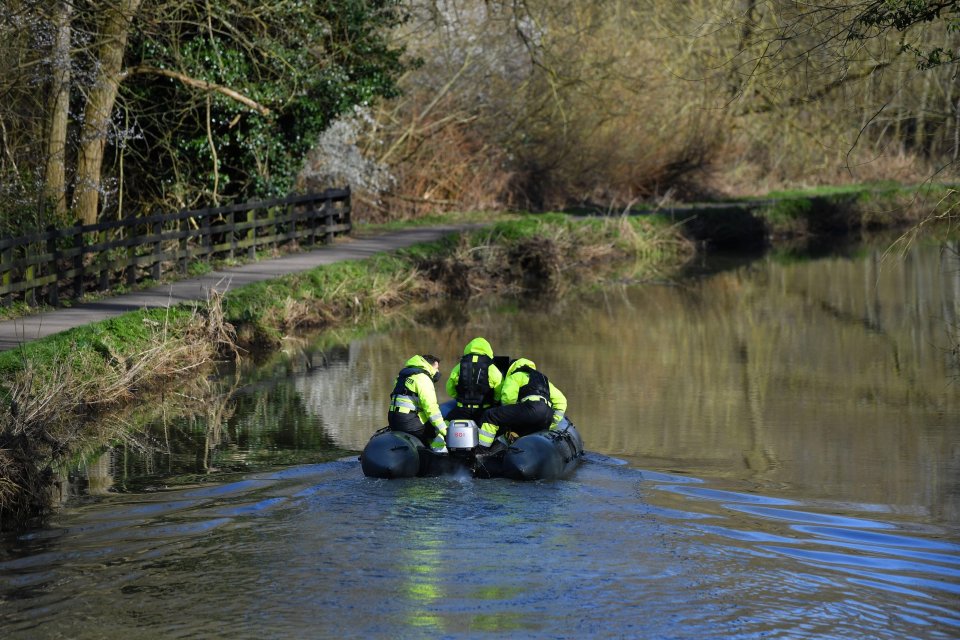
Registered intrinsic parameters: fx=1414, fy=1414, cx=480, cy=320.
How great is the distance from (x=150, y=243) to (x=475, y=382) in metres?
11.8

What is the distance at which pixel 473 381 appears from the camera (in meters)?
12.9

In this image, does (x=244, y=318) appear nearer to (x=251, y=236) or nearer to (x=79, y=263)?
(x=79, y=263)

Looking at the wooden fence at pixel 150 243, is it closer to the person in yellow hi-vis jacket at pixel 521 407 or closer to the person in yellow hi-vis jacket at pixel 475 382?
the person in yellow hi-vis jacket at pixel 475 382

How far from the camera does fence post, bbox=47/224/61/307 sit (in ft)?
63.1

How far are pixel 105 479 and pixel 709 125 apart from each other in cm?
2851

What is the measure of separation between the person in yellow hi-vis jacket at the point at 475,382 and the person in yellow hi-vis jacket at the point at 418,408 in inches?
13.6

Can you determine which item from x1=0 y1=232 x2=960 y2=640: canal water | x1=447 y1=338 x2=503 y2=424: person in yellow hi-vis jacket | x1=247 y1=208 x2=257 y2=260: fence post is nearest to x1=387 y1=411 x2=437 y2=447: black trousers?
x1=447 y1=338 x2=503 y2=424: person in yellow hi-vis jacket

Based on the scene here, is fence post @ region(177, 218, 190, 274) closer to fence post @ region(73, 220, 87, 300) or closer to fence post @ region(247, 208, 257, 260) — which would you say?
fence post @ region(247, 208, 257, 260)

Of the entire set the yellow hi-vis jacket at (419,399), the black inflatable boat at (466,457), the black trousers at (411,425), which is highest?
the yellow hi-vis jacket at (419,399)

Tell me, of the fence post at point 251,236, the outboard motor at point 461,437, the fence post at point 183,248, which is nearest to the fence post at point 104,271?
the fence post at point 183,248

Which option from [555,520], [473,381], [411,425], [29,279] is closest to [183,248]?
[29,279]

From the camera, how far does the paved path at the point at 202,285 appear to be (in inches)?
678

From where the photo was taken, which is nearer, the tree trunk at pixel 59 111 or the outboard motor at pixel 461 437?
the outboard motor at pixel 461 437

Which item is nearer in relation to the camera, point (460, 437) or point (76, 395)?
point (460, 437)
